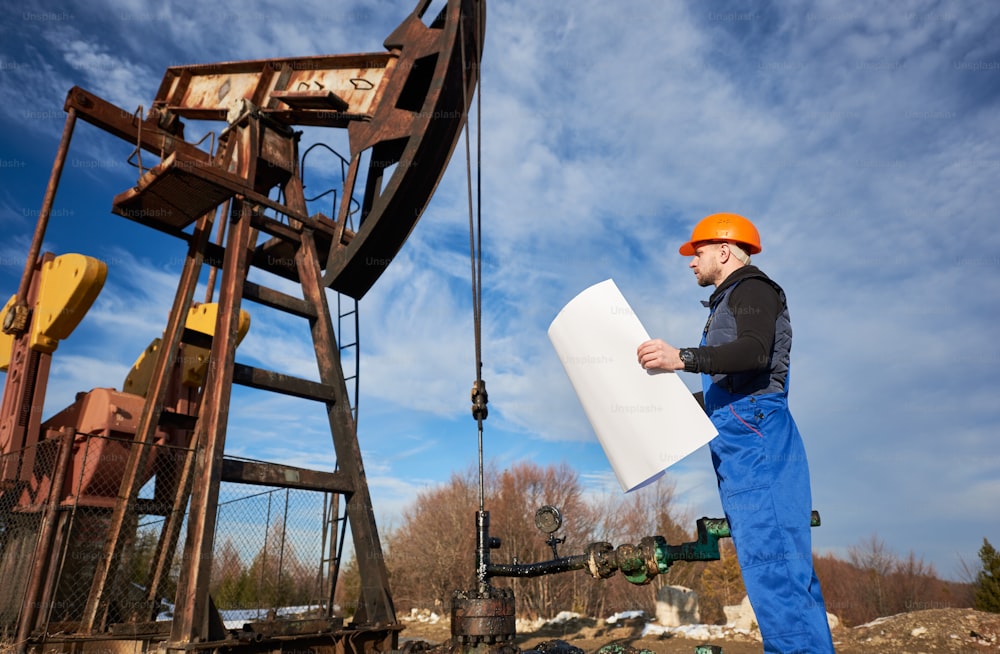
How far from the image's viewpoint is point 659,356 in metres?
1.93

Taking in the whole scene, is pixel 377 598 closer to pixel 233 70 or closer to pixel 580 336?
pixel 580 336

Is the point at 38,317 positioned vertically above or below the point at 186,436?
above

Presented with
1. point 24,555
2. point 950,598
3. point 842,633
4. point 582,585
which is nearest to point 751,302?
point 24,555

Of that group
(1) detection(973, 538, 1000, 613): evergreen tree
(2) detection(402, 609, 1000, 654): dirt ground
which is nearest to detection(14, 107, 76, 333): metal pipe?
(2) detection(402, 609, 1000, 654): dirt ground

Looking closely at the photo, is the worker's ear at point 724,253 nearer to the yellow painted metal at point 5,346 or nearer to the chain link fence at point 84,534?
the chain link fence at point 84,534

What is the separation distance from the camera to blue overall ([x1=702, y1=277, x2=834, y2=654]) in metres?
1.81

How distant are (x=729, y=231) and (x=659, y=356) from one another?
0.67 metres

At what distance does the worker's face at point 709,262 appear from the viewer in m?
2.32

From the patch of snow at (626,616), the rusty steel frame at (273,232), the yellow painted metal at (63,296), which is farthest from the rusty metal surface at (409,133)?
the patch of snow at (626,616)

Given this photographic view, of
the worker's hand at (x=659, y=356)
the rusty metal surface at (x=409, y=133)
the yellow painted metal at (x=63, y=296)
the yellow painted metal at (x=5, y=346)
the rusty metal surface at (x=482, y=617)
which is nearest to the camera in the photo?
the worker's hand at (x=659, y=356)

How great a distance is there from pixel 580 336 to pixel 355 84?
16.8ft

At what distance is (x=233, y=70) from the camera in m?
7.15

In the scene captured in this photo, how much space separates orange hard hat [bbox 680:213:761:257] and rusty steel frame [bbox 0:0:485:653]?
296cm

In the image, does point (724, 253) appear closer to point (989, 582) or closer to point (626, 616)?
point (626, 616)
